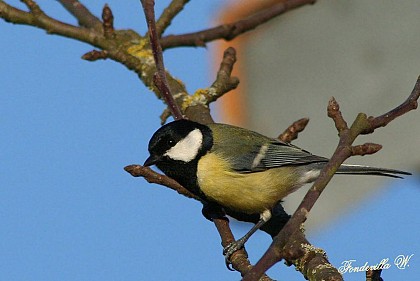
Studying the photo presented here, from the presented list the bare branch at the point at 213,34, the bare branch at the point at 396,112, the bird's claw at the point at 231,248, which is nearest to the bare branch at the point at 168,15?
the bare branch at the point at 213,34

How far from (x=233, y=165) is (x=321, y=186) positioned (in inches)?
58.3

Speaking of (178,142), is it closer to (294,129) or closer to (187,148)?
(187,148)

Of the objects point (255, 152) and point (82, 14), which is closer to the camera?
point (255, 152)

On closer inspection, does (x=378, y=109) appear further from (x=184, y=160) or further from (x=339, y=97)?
(x=184, y=160)

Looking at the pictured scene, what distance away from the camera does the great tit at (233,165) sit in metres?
3.11

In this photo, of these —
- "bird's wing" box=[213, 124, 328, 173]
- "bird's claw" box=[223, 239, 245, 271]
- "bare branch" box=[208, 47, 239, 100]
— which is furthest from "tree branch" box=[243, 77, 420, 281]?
"bare branch" box=[208, 47, 239, 100]

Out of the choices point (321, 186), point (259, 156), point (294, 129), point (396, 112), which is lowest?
point (321, 186)

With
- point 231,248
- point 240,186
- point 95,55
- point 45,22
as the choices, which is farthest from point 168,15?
point 231,248

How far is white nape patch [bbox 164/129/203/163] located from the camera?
10.1ft

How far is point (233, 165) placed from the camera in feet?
10.5

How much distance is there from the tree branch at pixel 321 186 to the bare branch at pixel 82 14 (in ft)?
6.20

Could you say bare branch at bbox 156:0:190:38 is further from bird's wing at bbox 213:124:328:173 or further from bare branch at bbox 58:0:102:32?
bird's wing at bbox 213:124:328:173

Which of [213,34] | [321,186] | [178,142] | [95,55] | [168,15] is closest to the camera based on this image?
[321,186]

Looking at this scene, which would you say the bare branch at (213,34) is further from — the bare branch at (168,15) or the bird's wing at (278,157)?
the bird's wing at (278,157)
